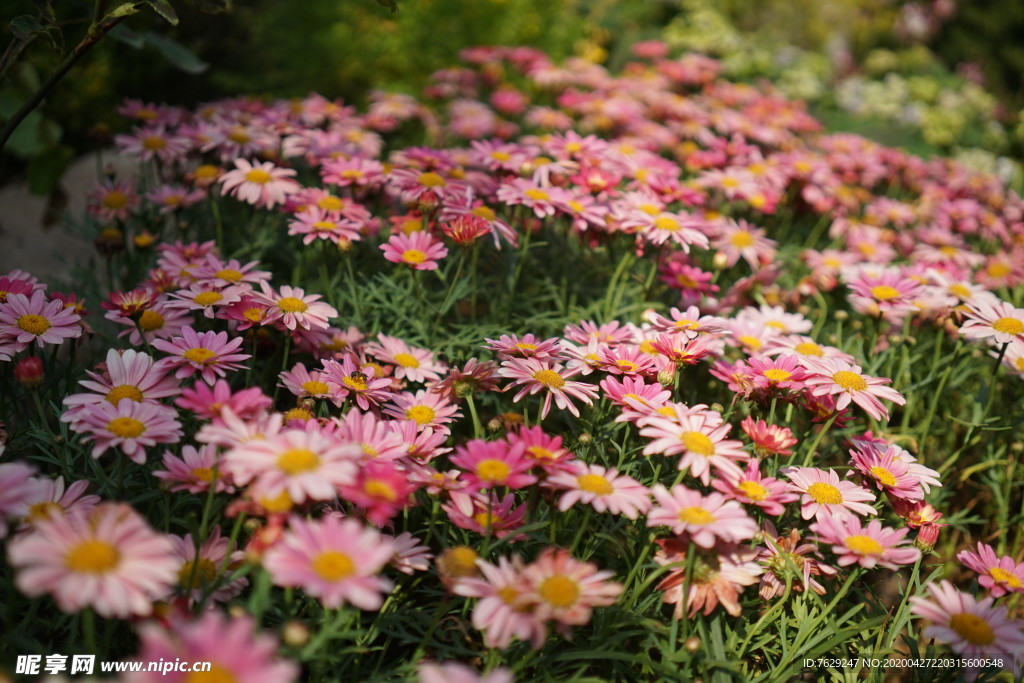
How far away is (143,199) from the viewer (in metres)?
2.40

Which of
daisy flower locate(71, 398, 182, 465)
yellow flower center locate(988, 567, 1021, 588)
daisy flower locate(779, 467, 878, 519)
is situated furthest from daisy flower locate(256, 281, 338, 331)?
yellow flower center locate(988, 567, 1021, 588)

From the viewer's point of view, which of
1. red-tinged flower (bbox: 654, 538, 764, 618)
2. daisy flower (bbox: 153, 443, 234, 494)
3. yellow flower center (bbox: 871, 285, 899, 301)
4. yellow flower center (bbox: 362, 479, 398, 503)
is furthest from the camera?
yellow flower center (bbox: 871, 285, 899, 301)

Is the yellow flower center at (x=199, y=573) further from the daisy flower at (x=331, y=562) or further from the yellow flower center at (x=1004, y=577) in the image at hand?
the yellow flower center at (x=1004, y=577)

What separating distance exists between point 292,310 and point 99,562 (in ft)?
2.52

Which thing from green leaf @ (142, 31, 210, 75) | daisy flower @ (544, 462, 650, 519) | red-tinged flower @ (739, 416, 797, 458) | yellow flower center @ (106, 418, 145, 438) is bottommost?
yellow flower center @ (106, 418, 145, 438)

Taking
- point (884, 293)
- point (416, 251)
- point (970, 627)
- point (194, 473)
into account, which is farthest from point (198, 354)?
point (884, 293)

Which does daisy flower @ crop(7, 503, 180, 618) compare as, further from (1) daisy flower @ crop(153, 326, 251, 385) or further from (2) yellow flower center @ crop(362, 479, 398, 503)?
(1) daisy flower @ crop(153, 326, 251, 385)

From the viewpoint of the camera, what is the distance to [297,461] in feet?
3.20

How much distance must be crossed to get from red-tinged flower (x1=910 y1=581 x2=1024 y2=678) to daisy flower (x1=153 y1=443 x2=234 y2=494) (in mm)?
1092

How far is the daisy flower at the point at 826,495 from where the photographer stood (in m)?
1.31

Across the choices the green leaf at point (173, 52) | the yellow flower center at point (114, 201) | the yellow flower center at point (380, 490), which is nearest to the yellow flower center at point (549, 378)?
the yellow flower center at point (380, 490)

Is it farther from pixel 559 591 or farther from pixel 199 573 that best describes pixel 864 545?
pixel 199 573

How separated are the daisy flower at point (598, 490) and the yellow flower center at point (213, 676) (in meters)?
0.53

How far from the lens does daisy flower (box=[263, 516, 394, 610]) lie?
0.85 metres
